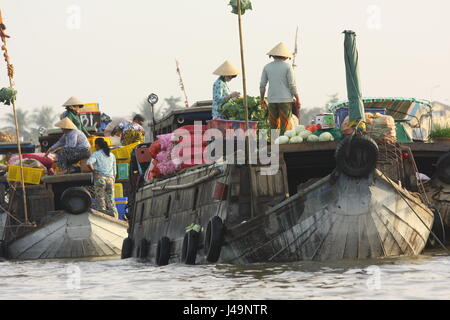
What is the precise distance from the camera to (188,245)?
A: 1520cm

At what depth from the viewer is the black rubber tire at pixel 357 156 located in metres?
13.3

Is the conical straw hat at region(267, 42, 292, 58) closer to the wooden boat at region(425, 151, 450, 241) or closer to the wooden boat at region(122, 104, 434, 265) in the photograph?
the wooden boat at region(122, 104, 434, 265)

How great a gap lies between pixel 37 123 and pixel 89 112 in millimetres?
81718

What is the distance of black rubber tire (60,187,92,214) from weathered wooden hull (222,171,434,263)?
6.76m

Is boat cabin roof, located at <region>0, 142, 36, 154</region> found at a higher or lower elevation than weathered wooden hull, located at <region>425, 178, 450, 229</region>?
higher

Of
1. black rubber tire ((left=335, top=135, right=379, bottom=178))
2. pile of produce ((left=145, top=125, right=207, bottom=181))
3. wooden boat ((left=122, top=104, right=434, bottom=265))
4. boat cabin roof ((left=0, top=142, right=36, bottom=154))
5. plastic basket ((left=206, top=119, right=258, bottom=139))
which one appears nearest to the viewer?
black rubber tire ((left=335, top=135, right=379, bottom=178))

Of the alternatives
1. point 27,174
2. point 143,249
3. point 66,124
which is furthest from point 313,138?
point 27,174

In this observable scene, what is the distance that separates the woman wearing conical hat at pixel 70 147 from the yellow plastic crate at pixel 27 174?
0.43 m

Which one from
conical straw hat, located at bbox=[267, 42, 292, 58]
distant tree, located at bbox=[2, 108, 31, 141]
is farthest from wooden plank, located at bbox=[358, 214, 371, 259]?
distant tree, located at bbox=[2, 108, 31, 141]

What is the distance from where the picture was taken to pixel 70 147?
20938mm

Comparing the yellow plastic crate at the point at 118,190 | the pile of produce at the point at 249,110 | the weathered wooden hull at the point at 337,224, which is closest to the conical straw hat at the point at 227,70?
the pile of produce at the point at 249,110

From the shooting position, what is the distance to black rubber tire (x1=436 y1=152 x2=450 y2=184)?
1669 cm

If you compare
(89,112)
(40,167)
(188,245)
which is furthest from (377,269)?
(89,112)

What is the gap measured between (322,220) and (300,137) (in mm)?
1211
